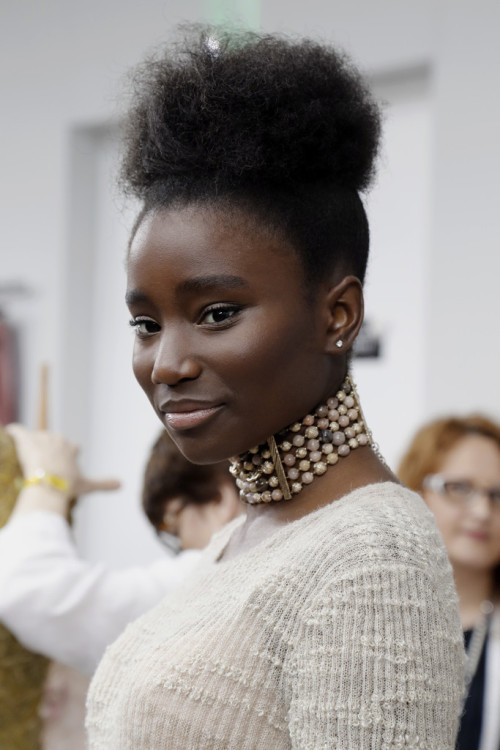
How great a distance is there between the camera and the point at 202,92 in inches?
35.5

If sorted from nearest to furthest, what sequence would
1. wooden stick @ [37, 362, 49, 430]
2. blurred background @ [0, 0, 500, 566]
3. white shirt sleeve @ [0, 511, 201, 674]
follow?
white shirt sleeve @ [0, 511, 201, 674], wooden stick @ [37, 362, 49, 430], blurred background @ [0, 0, 500, 566]

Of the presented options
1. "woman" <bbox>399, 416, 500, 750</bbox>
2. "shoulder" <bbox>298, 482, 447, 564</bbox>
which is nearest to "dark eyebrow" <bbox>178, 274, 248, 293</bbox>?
"shoulder" <bbox>298, 482, 447, 564</bbox>

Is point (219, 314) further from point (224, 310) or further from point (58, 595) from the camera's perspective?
point (58, 595)

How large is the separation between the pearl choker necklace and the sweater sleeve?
16cm

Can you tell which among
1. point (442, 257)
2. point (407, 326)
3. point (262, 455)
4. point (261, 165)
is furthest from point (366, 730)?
point (407, 326)

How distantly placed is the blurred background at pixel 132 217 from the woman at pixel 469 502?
61 cm

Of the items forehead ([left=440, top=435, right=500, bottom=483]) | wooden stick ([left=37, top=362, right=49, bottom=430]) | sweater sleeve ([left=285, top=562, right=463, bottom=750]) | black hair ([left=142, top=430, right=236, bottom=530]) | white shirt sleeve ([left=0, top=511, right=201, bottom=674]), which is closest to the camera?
sweater sleeve ([left=285, top=562, right=463, bottom=750])

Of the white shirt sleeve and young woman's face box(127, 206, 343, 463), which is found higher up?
young woman's face box(127, 206, 343, 463)

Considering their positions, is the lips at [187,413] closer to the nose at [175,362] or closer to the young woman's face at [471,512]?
the nose at [175,362]

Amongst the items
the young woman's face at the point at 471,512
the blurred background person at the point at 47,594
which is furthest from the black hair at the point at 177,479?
the young woman's face at the point at 471,512

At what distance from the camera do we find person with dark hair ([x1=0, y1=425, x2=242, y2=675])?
57.9 inches

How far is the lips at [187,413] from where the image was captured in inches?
35.0

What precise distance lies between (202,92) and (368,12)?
8.77ft

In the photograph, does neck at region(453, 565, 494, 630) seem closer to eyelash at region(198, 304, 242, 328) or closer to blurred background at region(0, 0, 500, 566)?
blurred background at region(0, 0, 500, 566)
